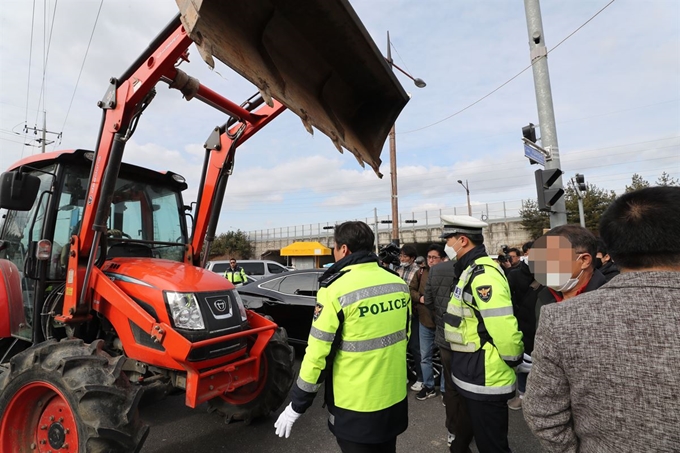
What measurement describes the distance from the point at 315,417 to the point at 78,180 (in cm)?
357

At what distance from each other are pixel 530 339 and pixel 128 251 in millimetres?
4382

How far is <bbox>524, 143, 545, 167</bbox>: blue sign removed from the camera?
6102 mm

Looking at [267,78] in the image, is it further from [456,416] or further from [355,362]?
[456,416]

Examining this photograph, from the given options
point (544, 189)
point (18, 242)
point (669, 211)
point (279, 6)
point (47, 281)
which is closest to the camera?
point (669, 211)

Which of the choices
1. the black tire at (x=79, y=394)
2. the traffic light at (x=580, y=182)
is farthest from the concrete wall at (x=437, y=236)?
the black tire at (x=79, y=394)

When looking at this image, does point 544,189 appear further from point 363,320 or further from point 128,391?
point 128,391

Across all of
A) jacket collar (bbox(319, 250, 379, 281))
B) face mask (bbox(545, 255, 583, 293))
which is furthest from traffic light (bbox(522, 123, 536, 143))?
jacket collar (bbox(319, 250, 379, 281))

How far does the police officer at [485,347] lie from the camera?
2523 mm

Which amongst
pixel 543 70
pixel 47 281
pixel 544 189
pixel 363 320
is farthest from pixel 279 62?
pixel 543 70

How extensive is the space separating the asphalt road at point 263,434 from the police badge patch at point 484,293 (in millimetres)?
1905

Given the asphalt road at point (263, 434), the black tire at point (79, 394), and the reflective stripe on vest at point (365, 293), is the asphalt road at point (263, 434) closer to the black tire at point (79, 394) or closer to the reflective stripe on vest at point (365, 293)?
the black tire at point (79, 394)

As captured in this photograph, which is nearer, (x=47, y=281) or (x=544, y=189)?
(x=47, y=281)

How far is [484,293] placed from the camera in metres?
2.60

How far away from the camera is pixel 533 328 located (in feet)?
13.1
